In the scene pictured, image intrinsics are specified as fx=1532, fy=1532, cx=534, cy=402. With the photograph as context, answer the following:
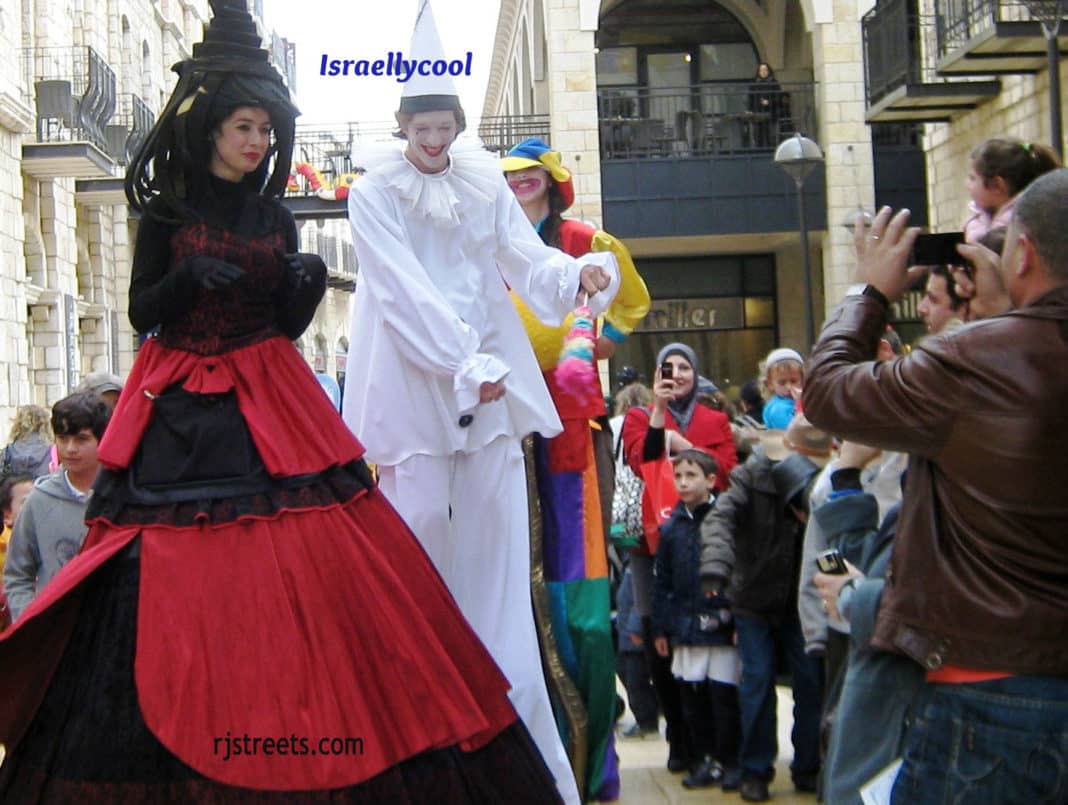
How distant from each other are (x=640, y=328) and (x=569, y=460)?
62.7 feet

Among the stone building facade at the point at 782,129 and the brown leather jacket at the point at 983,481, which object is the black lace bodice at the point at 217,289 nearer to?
the brown leather jacket at the point at 983,481

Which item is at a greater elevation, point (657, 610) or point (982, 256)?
point (982, 256)

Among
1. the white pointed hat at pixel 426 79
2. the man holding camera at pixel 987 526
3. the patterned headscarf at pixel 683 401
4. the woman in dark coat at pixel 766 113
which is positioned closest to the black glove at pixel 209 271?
the white pointed hat at pixel 426 79

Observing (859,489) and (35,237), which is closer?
(859,489)

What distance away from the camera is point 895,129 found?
70.8 ft

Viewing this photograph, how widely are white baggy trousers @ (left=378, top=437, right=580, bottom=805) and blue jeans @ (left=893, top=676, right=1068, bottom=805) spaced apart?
75.5 inches

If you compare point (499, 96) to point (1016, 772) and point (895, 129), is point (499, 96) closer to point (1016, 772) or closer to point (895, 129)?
point (895, 129)

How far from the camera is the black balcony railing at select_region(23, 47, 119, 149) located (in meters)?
20.2

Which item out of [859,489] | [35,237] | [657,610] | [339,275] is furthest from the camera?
[339,275]

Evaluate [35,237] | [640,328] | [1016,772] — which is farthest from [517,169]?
[640,328]

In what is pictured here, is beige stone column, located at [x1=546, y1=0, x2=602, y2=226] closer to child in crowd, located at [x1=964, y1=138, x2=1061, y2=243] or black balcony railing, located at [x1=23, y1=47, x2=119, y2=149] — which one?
black balcony railing, located at [x1=23, y1=47, x2=119, y2=149]

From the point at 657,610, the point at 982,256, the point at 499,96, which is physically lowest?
the point at 657,610

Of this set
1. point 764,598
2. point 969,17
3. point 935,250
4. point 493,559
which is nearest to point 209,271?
point 493,559

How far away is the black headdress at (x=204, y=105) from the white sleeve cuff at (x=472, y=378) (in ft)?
2.49
